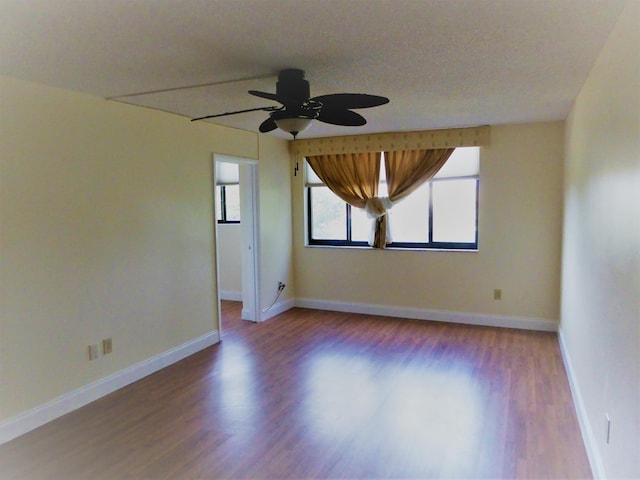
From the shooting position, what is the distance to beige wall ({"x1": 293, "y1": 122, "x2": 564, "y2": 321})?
4.84 metres

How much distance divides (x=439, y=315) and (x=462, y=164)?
1.88 metres

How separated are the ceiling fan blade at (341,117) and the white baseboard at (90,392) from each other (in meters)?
2.63

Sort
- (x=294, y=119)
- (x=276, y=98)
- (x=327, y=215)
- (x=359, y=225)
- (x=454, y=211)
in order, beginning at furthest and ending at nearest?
(x=327, y=215) < (x=359, y=225) < (x=454, y=211) < (x=294, y=119) < (x=276, y=98)

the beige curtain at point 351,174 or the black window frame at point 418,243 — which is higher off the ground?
the beige curtain at point 351,174

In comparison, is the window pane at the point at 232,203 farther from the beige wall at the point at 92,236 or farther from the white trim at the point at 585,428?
the white trim at the point at 585,428

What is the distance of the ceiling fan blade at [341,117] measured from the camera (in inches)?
113

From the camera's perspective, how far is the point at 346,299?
19.7 feet

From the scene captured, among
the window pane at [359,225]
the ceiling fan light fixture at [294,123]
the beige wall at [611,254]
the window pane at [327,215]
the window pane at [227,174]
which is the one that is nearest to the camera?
the beige wall at [611,254]

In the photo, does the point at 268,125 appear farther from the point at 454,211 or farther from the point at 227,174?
the point at 227,174

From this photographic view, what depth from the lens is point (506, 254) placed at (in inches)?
200

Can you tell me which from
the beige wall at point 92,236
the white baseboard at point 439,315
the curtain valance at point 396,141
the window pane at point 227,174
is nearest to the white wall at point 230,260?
the window pane at point 227,174

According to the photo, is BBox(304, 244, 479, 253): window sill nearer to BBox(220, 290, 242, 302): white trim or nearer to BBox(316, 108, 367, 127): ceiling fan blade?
BBox(220, 290, 242, 302): white trim

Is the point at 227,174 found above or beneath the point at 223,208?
above

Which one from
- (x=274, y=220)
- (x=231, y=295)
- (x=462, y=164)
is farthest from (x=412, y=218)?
(x=231, y=295)
